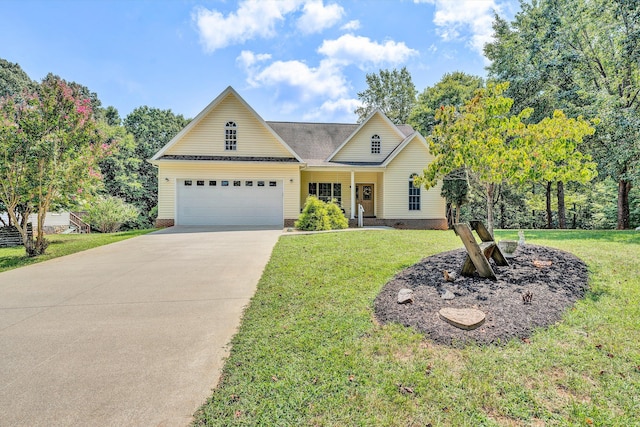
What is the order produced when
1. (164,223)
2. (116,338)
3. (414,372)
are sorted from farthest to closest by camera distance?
(164,223)
(116,338)
(414,372)

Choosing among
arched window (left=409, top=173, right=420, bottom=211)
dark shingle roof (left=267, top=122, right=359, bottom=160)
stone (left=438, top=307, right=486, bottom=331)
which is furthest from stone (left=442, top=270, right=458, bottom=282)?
dark shingle roof (left=267, top=122, right=359, bottom=160)

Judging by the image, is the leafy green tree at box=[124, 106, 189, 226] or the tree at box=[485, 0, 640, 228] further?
the leafy green tree at box=[124, 106, 189, 226]

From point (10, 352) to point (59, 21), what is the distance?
13580 mm

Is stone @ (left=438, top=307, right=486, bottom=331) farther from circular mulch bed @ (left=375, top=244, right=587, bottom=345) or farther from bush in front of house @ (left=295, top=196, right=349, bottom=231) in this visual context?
bush in front of house @ (left=295, top=196, right=349, bottom=231)

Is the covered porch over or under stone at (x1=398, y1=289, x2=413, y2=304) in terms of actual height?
over

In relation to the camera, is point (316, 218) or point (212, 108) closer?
point (316, 218)

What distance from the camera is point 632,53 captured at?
12.4 m

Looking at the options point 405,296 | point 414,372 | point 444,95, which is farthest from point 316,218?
point 444,95

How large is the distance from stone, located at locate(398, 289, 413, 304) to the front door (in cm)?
1442

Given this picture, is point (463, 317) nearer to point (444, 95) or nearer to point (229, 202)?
point (229, 202)

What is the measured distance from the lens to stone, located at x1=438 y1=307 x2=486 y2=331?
3406 mm

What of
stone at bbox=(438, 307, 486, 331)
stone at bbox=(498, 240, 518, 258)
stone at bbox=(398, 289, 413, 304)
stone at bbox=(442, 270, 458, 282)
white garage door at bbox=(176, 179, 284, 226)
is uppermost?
white garage door at bbox=(176, 179, 284, 226)

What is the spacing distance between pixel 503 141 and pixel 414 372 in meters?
4.45

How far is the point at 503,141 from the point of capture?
5379 millimetres
